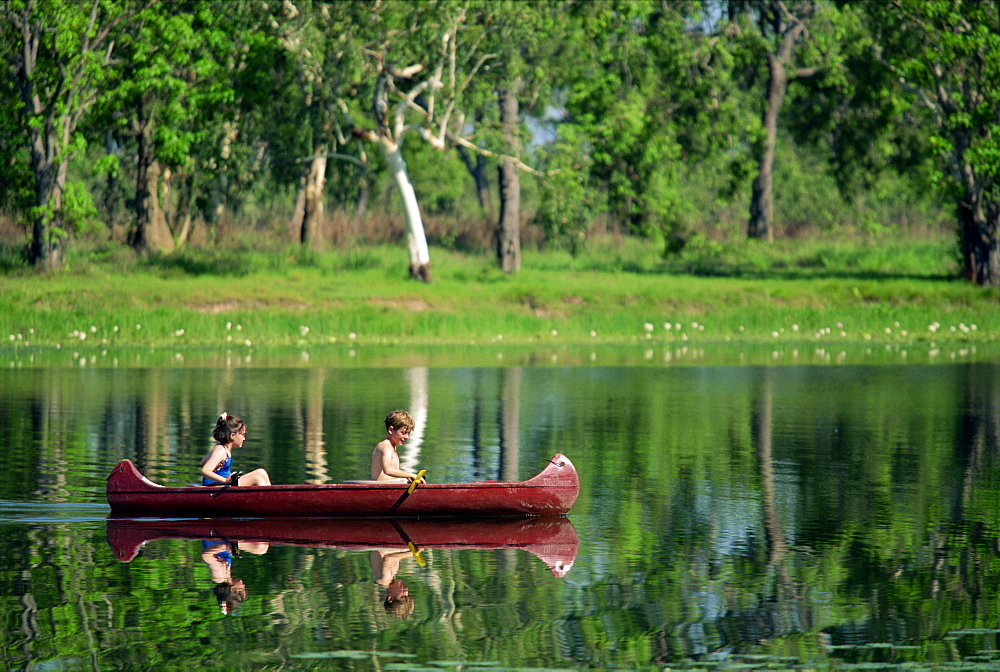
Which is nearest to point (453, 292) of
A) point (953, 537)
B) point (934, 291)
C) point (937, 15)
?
point (934, 291)

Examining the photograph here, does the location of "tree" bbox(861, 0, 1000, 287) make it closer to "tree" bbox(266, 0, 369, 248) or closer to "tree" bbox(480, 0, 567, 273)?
"tree" bbox(480, 0, 567, 273)

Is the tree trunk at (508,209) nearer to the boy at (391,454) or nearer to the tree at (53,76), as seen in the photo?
the tree at (53,76)

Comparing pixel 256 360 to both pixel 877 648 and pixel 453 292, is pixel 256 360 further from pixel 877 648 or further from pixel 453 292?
pixel 877 648

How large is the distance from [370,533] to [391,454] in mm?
804

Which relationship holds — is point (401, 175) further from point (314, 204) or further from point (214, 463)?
point (214, 463)

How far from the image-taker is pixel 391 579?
11031 millimetres

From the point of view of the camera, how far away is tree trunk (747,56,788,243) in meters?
54.8

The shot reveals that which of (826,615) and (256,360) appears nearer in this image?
(826,615)

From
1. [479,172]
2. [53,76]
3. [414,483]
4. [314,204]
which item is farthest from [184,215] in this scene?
[479,172]

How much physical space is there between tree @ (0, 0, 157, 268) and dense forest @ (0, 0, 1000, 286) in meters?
0.08

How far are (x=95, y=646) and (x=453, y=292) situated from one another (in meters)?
31.5

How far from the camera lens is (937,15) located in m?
43.8

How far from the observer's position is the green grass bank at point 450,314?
116 ft

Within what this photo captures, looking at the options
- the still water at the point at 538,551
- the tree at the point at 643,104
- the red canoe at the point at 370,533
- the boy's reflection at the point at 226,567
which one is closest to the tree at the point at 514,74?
the tree at the point at 643,104
